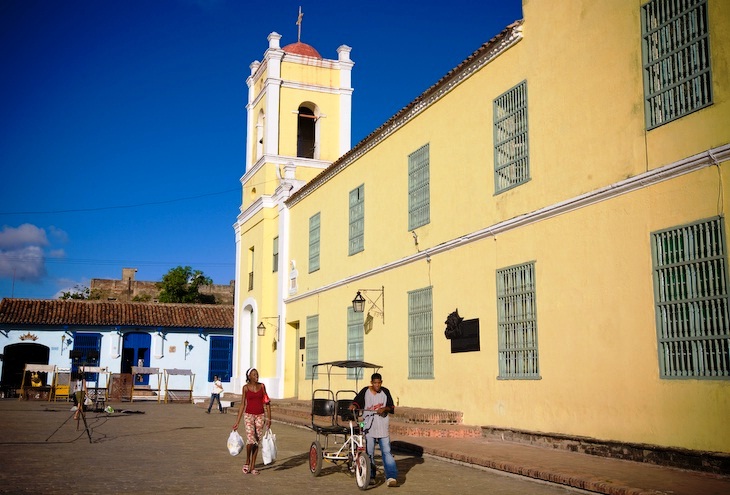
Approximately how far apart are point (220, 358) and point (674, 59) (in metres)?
32.5

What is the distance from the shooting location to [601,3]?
37.6 ft

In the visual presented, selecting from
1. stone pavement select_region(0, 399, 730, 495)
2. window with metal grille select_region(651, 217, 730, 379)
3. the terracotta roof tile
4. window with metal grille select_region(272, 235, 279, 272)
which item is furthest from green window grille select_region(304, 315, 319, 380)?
the terracotta roof tile

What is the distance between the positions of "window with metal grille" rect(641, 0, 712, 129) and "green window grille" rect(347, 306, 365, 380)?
11046 millimetres

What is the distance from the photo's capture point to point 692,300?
944 centimetres

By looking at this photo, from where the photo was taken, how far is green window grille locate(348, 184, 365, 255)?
20.4 m

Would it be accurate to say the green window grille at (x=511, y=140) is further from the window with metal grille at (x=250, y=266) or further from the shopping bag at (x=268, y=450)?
the window with metal grille at (x=250, y=266)

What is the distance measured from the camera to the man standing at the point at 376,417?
9203 millimetres

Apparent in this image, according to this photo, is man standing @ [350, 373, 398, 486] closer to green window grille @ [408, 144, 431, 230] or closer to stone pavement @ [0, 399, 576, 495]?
stone pavement @ [0, 399, 576, 495]

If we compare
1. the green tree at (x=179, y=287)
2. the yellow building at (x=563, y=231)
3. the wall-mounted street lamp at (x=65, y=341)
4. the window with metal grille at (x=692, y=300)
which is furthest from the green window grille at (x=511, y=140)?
the green tree at (x=179, y=287)

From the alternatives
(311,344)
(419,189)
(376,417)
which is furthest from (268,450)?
(311,344)

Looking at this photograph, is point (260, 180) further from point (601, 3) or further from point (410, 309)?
point (601, 3)

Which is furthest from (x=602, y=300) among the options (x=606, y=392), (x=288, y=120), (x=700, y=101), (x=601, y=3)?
(x=288, y=120)

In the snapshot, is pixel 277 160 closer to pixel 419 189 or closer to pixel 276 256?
pixel 276 256

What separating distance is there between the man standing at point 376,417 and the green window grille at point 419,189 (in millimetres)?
7439
